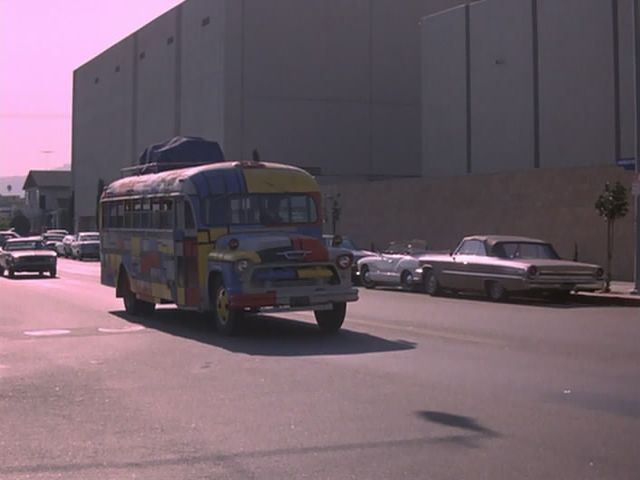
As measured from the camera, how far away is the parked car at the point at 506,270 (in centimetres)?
2100

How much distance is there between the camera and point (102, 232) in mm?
21625

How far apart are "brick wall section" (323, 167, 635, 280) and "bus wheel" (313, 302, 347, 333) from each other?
1437cm

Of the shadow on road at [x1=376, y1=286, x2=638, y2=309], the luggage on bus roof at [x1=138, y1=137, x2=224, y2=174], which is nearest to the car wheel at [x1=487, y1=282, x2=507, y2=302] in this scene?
the shadow on road at [x1=376, y1=286, x2=638, y2=309]

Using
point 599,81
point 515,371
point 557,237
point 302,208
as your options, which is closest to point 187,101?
point 599,81

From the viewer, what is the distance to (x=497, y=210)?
33094 mm

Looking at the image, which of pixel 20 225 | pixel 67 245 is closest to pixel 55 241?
pixel 67 245

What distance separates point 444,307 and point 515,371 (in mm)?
9641

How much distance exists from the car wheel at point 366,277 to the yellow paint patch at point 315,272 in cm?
1393

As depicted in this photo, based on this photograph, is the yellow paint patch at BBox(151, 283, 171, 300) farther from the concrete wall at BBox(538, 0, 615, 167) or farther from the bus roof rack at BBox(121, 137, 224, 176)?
the concrete wall at BBox(538, 0, 615, 167)

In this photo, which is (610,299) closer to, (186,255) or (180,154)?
(180,154)

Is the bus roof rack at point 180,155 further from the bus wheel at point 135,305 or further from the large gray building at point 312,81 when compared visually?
the large gray building at point 312,81

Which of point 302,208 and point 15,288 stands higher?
point 302,208

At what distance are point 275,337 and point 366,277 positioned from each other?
13963 millimetres

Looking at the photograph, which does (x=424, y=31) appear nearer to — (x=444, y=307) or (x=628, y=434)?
(x=444, y=307)
